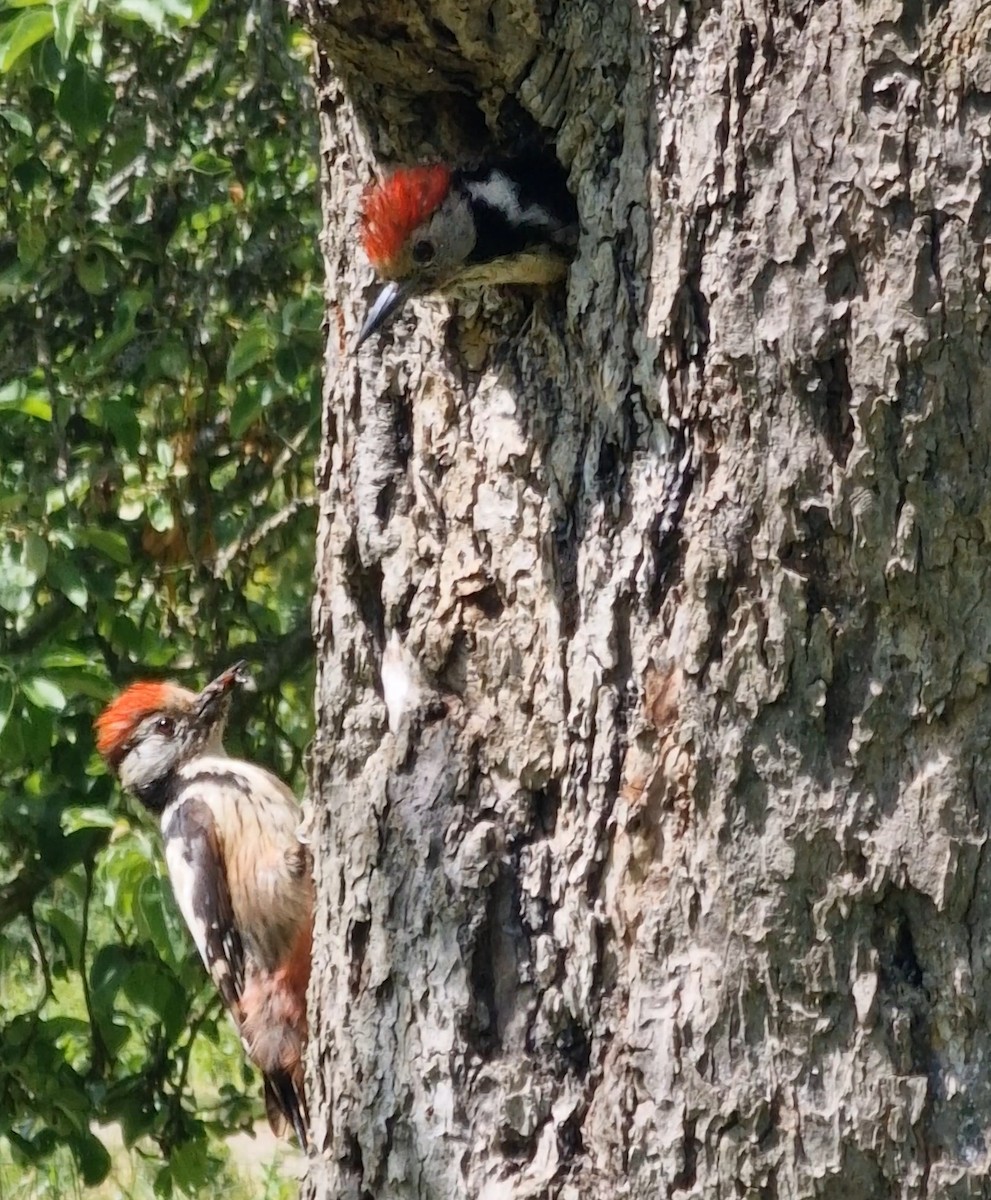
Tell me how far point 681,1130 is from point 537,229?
1.21 meters

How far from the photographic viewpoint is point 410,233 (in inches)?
87.1

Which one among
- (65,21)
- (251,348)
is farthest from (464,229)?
(251,348)

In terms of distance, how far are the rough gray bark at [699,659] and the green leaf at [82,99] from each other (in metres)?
1.30

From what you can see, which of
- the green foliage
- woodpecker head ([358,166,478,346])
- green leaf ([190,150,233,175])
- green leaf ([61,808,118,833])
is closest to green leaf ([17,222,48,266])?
the green foliage

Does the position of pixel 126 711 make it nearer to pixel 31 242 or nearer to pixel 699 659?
pixel 31 242

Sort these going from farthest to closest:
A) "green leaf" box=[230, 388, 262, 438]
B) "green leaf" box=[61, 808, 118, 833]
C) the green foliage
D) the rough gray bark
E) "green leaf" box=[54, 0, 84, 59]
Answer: "green leaf" box=[230, 388, 262, 438], the green foliage, "green leaf" box=[61, 808, 118, 833], "green leaf" box=[54, 0, 84, 59], the rough gray bark

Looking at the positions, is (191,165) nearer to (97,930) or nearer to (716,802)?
(716,802)

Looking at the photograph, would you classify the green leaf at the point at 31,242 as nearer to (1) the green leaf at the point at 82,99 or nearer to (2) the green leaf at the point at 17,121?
(2) the green leaf at the point at 17,121

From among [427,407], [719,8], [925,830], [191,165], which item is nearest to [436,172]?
[427,407]

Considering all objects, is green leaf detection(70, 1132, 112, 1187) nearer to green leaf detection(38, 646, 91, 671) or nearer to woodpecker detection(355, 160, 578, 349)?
green leaf detection(38, 646, 91, 671)

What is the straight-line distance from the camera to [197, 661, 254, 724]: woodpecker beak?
3.66m

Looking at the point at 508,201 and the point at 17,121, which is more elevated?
the point at 17,121

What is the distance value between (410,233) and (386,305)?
13cm

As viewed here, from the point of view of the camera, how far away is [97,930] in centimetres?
571
